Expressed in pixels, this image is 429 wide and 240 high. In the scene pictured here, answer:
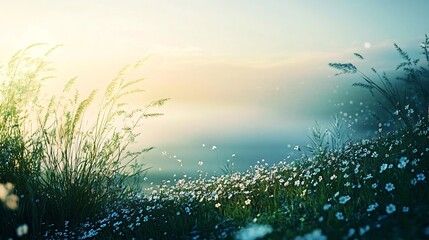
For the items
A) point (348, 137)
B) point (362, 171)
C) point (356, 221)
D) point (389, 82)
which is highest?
point (389, 82)

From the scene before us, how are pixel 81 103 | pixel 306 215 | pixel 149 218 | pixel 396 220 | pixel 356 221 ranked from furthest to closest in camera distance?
pixel 81 103 → pixel 149 218 → pixel 306 215 → pixel 356 221 → pixel 396 220

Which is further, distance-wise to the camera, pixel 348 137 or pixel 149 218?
pixel 348 137

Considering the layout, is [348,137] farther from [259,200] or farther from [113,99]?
[113,99]

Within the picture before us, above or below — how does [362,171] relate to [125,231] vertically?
above

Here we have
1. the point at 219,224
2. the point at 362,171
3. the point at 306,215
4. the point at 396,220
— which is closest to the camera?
the point at 396,220

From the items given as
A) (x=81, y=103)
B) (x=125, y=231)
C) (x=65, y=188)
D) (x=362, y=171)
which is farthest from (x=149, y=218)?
(x=362, y=171)

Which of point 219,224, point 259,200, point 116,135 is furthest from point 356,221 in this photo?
point 116,135

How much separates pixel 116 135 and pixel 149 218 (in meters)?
1.40

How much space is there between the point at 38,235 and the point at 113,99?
2.02 meters

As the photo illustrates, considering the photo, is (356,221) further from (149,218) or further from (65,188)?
(65,188)

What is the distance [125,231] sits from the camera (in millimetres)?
5465

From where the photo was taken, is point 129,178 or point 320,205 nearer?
point 320,205

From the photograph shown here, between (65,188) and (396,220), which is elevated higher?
(65,188)

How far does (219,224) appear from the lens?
4.67 m
